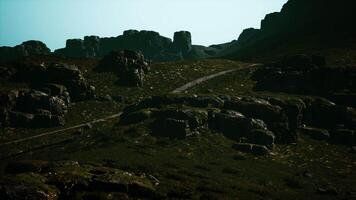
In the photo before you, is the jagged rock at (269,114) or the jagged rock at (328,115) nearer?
the jagged rock at (269,114)

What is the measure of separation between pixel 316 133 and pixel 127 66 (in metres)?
62.4

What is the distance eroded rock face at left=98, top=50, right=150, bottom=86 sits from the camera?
113750 mm

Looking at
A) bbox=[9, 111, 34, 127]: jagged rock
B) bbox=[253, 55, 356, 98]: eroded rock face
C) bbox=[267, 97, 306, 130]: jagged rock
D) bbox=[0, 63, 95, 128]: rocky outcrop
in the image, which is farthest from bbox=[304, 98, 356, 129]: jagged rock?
bbox=[9, 111, 34, 127]: jagged rock

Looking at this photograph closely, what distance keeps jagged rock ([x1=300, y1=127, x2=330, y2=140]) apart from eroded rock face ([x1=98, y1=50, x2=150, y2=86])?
5046cm

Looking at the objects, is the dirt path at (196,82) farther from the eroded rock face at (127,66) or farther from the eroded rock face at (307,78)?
the eroded rock face at (307,78)

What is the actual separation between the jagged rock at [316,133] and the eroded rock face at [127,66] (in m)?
50.5

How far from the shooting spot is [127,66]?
122 m

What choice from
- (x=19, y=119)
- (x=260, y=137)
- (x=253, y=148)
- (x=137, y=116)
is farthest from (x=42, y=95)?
(x=253, y=148)

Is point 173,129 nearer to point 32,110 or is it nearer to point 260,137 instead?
point 260,137

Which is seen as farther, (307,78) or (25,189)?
(307,78)

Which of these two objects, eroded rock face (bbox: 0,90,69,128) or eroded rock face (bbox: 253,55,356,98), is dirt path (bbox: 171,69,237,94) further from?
eroded rock face (bbox: 0,90,69,128)

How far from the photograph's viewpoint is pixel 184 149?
6075 cm

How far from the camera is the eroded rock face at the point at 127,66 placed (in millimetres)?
113750

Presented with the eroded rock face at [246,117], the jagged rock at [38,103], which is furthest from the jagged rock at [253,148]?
the jagged rock at [38,103]
